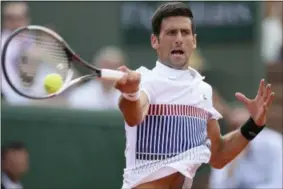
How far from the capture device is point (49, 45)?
5926 mm

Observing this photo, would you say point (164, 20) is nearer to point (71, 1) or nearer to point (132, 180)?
point (132, 180)

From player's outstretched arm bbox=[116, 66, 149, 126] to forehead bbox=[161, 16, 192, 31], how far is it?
0.48 metres

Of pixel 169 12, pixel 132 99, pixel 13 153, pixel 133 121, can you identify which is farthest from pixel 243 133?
pixel 13 153

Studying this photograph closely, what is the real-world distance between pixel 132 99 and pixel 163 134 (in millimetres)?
490

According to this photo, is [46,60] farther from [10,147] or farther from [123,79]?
[10,147]

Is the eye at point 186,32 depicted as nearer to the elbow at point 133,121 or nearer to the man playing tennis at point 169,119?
the man playing tennis at point 169,119

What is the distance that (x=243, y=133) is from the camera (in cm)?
633

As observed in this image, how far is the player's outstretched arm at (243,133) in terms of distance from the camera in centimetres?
622

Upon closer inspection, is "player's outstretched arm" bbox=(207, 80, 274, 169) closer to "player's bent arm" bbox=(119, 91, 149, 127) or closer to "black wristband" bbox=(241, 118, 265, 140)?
"black wristband" bbox=(241, 118, 265, 140)

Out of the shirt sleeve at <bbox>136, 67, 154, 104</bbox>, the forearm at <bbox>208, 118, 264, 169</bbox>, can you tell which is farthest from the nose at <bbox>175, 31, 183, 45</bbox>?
the forearm at <bbox>208, 118, 264, 169</bbox>

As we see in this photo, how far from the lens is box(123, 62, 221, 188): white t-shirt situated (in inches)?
221

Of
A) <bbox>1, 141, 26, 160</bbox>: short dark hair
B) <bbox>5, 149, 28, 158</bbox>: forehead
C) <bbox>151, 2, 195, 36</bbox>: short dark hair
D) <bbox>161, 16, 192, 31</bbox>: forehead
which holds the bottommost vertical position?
<bbox>5, 149, 28, 158</bbox>: forehead

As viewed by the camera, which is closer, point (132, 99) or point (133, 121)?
point (132, 99)

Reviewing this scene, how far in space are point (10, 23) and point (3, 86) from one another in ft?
3.28
